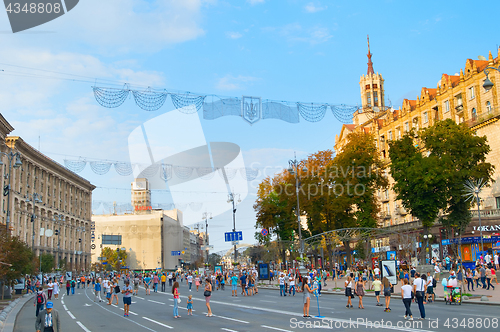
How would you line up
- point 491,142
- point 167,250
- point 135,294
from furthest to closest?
point 167,250 < point 491,142 < point 135,294

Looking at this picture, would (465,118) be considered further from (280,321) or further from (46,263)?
(46,263)

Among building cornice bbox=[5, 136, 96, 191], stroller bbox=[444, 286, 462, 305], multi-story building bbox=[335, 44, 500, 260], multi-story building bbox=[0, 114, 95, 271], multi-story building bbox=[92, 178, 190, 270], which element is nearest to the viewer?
stroller bbox=[444, 286, 462, 305]

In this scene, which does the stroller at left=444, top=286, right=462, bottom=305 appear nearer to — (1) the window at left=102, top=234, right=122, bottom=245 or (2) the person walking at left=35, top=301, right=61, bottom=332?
(2) the person walking at left=35, top=301, right=61, bottom=332

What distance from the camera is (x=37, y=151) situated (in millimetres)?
86875

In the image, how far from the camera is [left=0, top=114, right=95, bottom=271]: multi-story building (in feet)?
246

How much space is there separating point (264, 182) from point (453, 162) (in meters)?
29.1

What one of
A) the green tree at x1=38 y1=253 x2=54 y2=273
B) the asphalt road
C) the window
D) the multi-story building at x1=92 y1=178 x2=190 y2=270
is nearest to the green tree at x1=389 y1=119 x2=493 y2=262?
the asphalt road

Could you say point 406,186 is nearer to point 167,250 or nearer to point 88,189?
point 88,189

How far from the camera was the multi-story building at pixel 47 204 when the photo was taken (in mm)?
75062

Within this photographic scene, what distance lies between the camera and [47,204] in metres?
94.2

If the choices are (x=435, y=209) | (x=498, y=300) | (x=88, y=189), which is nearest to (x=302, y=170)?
(x=435, y=209)

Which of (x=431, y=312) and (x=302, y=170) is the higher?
(x=302, y=170)

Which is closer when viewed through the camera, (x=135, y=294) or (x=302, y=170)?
(x=135, y=294)

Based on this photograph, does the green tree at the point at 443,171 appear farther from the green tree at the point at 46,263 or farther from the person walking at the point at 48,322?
the green tree at the point at 46,263
